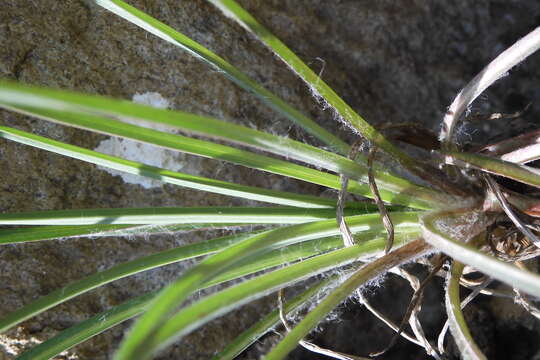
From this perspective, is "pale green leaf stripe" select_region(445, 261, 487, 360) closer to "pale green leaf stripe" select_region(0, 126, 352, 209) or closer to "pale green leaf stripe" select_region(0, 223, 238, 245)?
"pale green leaf stripe" select_region(0, 126, 352, 209)

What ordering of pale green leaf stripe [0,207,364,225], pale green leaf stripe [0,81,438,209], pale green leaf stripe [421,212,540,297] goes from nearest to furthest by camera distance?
pale green leaf stripe [0,81,438,209]
pale green leaf stripe [421,212,540,297]
pale green leaf stripe [0,207,364,225]

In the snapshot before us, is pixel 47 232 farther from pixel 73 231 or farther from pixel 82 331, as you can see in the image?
pixel 82 331

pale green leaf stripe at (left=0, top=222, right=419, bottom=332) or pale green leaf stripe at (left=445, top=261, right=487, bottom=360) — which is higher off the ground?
pale green leaf stripe at (left=0, top=222, right=419, bottom=332)

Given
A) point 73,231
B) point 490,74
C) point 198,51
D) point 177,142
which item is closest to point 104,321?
point 73,231

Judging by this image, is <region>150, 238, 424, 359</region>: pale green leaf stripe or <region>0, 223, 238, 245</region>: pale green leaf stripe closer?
<region>150, 238, 424, 359</region>: pale green leaf stripe

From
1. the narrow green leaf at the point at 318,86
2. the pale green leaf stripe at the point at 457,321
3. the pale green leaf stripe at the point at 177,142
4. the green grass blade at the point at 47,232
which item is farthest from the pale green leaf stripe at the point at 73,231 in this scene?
the pale green leaf stripe at the point at 457,321

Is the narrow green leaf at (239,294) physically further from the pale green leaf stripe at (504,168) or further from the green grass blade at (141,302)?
the pale green leaf stripe at (504,168)

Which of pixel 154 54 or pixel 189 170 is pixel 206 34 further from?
pixel 189 170

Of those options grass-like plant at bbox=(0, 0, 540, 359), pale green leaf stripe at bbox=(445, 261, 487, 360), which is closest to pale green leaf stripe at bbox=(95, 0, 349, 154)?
grass-like plant at bbox=(0, 0, 540, 359)
